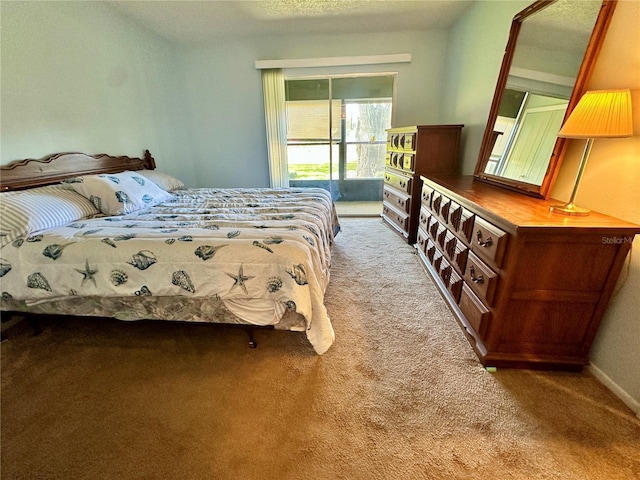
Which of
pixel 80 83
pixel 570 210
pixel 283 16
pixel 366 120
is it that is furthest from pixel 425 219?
pixel 80 83

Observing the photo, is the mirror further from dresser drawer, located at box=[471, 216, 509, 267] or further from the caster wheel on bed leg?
the caster wheel on bed leg

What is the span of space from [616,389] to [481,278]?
0.76m

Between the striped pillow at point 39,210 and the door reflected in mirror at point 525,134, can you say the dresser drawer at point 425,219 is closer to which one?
the door reflected in mirror at point 525,134

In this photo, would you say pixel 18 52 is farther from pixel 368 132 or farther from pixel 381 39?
pixel 368 132

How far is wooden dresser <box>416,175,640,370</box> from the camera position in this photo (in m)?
1.28

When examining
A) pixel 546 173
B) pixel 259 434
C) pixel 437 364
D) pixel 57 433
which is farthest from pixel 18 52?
pixel 546 173

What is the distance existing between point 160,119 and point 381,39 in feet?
9.93

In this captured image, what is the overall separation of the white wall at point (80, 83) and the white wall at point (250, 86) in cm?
52

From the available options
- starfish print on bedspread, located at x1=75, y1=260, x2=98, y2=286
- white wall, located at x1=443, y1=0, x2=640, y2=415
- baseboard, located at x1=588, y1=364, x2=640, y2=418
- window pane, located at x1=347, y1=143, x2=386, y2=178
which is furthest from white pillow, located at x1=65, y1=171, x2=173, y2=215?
window pane, located at x1=347, y1=143, x2=386, y2=178

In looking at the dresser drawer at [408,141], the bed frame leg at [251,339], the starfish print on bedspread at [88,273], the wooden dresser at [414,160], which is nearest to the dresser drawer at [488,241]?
the bed frame leg at [251,339]

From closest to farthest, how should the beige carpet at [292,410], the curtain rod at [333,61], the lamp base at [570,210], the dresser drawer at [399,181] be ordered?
the beige carpet at [292,410]
the lamp base at [570,210]
the dresser drawer at [399,181]
the curtain rod at [333,61]

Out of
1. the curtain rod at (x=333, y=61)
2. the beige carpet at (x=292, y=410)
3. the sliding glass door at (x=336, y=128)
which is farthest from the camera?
the sliding glass door at (x=336, y=128)

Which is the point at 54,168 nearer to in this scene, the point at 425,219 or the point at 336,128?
the point at 425,219

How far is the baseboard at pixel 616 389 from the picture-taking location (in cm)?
128
